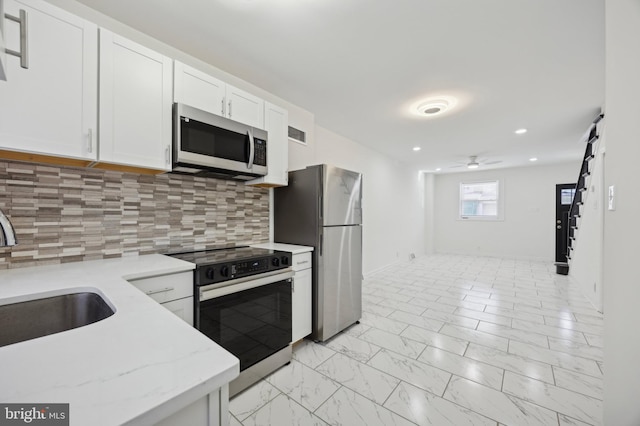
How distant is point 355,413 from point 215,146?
2144mm

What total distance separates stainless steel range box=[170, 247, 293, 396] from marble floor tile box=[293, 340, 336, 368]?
16cm

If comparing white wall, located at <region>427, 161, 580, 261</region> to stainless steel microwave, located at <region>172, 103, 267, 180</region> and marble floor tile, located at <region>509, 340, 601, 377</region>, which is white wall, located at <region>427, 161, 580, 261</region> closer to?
marble floor tile, located at <region>509, 340, 601, 377</region>

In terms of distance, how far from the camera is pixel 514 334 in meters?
2.78

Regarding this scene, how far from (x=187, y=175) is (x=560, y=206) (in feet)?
24.3

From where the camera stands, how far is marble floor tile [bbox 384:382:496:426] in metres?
1.62

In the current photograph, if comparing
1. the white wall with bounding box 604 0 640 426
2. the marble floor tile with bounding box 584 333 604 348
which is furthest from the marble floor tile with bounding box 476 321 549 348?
the white wall with bounding box 604 0 640 426

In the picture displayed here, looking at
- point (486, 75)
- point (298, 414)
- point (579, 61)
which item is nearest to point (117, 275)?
point (298, 414)

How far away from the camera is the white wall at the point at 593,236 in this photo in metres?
3.51

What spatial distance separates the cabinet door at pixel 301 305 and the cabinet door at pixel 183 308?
927 mm

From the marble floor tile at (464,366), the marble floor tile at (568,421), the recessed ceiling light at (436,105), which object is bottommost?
the marble floor tile at (568,421)

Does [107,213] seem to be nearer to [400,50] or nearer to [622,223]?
[400,50]

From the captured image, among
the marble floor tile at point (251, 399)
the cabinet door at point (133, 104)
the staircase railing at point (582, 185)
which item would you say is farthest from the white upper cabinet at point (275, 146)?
the staircase railing at point (582, 185)

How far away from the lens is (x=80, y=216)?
1.74 metres

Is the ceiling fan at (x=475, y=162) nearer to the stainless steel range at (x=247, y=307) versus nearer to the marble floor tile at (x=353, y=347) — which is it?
the marble floor tile at (x=353, y=347)
